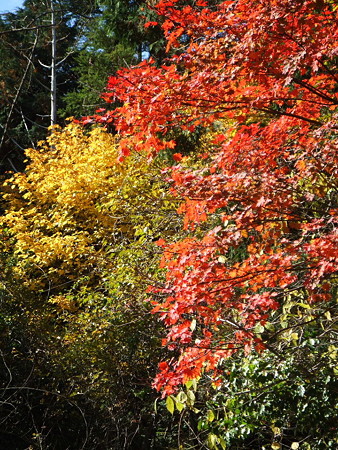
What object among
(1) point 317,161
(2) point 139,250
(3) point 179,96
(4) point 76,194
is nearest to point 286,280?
(1) point 317,161

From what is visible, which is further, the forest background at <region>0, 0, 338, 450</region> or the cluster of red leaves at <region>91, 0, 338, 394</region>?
the forest background at <region>0, 0, 338, 450</region>

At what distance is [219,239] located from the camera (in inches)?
129

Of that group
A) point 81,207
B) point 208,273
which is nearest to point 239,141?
point 208,273

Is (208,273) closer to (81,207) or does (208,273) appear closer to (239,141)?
(239,141)

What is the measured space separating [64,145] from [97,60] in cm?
375

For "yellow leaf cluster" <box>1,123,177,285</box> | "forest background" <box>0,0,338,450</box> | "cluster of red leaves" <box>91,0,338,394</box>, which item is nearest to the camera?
"cluster of red leaves" <box>91,0,338,394</box>

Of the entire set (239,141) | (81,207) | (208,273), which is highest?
(239,141)

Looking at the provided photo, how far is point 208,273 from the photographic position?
3.21 m

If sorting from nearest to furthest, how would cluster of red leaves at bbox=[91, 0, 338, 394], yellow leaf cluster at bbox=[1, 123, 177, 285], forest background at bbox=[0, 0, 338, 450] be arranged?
cluster of red leaves at bbox=[91, 0, 338, 394]
forest background at bbox=[0, 0, 338, 450]
yellow leaf cluster at bbox=[1, 123, 177, 285]

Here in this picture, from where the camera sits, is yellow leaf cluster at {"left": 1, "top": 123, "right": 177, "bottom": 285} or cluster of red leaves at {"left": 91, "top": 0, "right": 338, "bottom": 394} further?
yellow leaf cluster at {"left": 1, "top": 123, "right": 177, "bottom": 285}

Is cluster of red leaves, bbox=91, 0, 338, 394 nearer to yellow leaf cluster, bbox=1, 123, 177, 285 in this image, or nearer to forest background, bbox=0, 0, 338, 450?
forest background, bbox=0, 0, 338, 450

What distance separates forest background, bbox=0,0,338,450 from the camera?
10.5 ft

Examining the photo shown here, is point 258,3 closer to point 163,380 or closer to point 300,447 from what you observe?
point 163,380

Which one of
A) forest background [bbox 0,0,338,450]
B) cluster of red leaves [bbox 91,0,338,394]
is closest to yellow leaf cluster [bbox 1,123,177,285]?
forest background [bbox 0,0,338,450]
